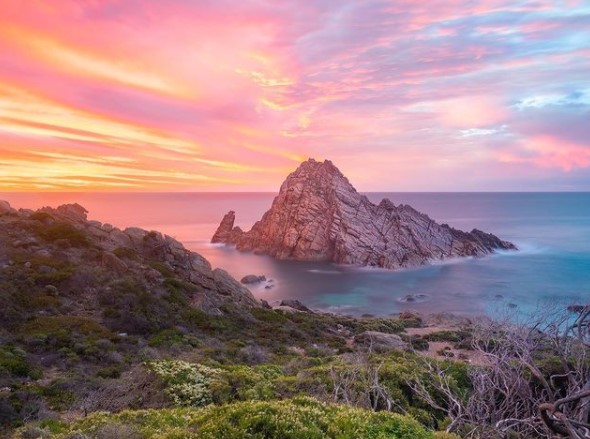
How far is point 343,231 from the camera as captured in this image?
83625mm

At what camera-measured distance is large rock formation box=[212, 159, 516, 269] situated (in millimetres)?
82000

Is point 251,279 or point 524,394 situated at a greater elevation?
point 524,394

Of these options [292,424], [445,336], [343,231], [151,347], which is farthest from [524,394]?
[343,231]

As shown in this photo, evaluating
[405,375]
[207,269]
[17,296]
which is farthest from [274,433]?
[207,269]

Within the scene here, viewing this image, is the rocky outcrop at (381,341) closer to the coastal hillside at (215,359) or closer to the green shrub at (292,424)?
the coastal hillside at (215,359)

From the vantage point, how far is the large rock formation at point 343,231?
8200 cm

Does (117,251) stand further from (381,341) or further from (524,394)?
(524,394)

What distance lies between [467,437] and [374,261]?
7226 centimetres

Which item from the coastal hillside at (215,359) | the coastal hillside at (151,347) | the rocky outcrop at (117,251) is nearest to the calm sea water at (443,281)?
the coastal hillside at (215,359)

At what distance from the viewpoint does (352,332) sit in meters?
38.3

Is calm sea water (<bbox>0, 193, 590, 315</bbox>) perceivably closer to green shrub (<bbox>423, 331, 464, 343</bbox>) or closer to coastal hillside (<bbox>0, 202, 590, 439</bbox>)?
coastal hillside (<bbox>0, 202, 590, 439</bbox>)

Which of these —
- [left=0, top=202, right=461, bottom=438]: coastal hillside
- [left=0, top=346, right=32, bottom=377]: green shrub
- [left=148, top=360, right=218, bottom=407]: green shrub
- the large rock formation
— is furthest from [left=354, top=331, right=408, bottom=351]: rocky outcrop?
the large rock formation

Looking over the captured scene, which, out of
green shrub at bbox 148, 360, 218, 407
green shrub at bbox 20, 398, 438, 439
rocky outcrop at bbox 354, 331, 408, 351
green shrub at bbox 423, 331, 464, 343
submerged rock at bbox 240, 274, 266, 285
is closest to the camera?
green shrub at bbox 20, 398, 438, 439

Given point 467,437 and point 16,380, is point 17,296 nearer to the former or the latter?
point 16,380
